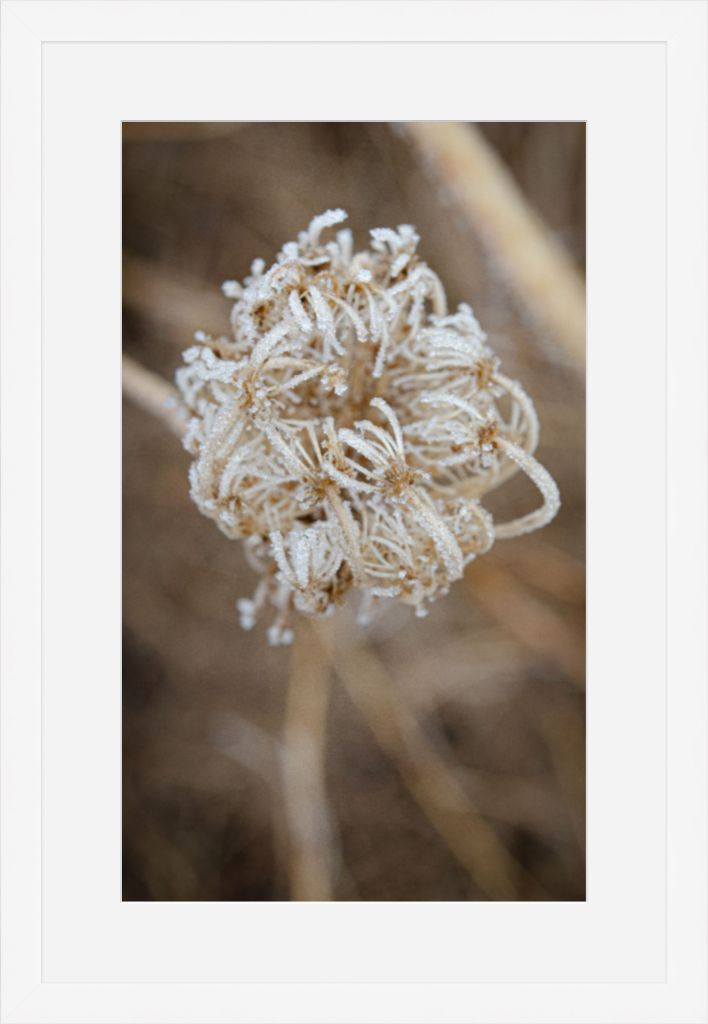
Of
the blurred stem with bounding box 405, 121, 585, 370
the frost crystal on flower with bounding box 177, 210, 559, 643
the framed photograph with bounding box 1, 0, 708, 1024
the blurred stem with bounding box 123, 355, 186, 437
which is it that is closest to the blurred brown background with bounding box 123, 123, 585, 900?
the blurred stem with bounding box 405, 121, 585, 370

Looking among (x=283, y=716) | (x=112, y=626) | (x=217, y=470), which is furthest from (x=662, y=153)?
(x=283, y=716)

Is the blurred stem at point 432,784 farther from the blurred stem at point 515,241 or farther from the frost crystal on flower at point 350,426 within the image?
the frost crystal on flower at point 350,426

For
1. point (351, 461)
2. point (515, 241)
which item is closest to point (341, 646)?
point (515, 241)

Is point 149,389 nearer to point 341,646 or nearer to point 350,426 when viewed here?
point 350,426

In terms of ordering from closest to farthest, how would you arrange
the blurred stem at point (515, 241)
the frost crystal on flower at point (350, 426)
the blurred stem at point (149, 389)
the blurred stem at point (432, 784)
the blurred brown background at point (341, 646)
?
the frost crystal on flower at point (350, 426)
the blurred stem at point (149, 389)
the blurred stem at point (515, 241)
the blurred brown background at point (341, 646)
the blurred stem at point (432, 784)

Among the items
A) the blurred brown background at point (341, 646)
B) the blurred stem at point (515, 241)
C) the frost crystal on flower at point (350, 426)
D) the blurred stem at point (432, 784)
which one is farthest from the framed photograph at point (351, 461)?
the blurred stem at point (432, 784)

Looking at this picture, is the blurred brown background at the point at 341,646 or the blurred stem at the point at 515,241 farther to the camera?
the blurred brown background at the point at 341,646

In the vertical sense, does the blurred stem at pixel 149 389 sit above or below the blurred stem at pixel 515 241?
below
